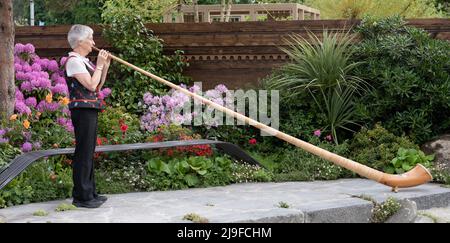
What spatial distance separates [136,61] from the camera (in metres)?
10.5

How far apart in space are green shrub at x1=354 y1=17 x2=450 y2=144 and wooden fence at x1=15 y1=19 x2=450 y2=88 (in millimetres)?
1335

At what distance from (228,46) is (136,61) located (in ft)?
4.60

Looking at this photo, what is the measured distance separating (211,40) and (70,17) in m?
19.4

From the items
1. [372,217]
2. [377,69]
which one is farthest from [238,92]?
[372,217]

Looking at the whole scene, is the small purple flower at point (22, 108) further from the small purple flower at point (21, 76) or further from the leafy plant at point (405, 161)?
the leafy plant at point (405, 161)

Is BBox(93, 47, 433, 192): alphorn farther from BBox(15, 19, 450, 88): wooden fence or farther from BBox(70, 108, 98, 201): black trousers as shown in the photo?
BBox(15, 19, 450, 88): wooden fence

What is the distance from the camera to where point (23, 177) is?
6.87 m

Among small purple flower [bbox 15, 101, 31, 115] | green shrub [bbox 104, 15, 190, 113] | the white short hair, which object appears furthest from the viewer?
green shrub [bbox 104, 15, 190, 113]

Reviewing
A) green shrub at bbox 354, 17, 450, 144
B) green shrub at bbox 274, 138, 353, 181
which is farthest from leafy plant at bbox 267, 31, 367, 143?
green shrub at bbox 274, 138, 353, 181

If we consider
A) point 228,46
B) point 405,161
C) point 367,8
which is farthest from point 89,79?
point 367,8

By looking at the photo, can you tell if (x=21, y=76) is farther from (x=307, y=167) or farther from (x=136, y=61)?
(x=307, y=167)

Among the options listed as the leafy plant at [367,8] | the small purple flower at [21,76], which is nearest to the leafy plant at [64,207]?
the small purple flower at [21,76]

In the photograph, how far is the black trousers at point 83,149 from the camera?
6.18m

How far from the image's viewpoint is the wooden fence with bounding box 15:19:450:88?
10758 mm
